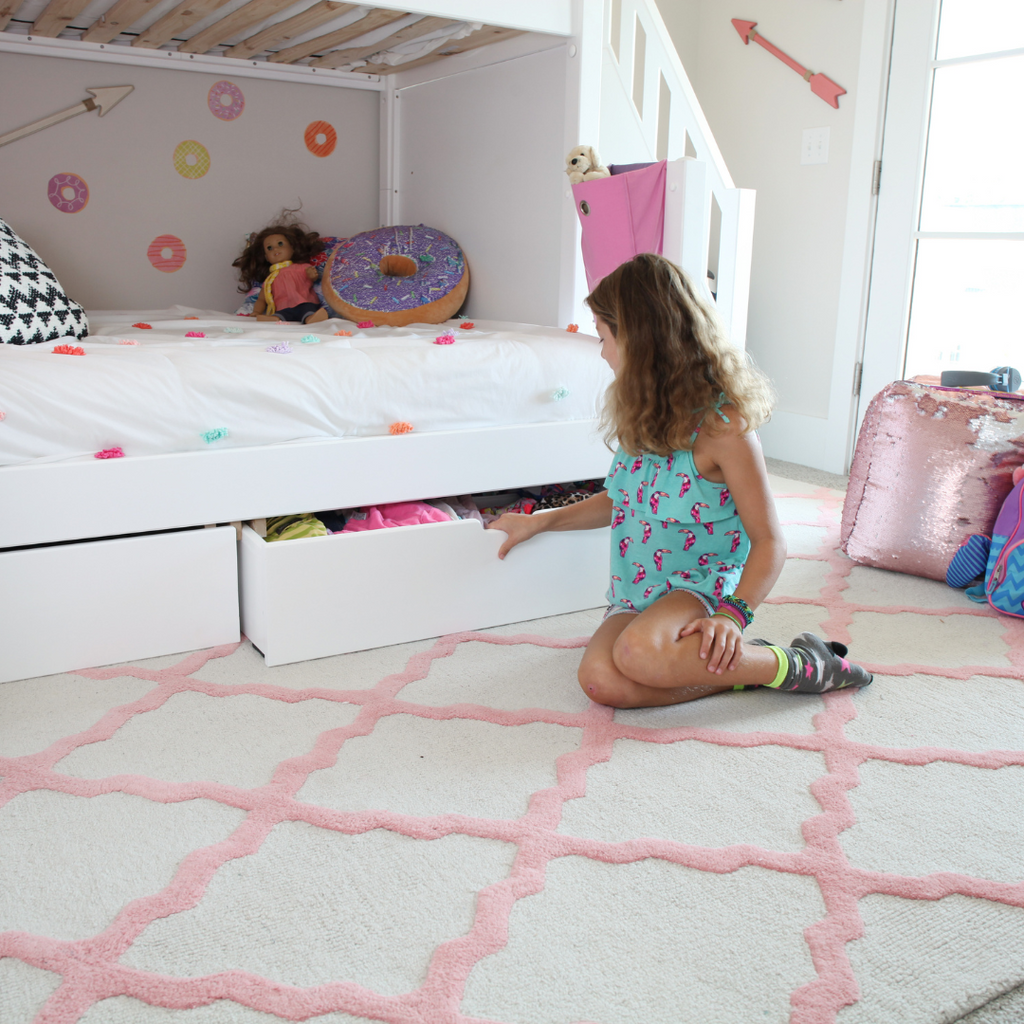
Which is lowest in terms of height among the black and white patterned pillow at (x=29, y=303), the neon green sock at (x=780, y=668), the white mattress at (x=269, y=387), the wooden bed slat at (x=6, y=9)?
the neon green sock at (x=780, y=668)

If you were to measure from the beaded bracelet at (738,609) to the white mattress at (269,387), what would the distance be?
23.9 inches

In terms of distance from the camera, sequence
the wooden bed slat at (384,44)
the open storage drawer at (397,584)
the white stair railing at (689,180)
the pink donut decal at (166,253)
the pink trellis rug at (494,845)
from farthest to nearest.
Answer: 1. the pink donut decal at (166,253)
2. the wooden bed slat at (384,44)
3. the white stair railing at (689,180)
4. the open storage drawer at (397,584)
5. the pink trellis rug at (494,845)

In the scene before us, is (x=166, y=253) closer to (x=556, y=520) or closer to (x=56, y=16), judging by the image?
(x=56, y=16)

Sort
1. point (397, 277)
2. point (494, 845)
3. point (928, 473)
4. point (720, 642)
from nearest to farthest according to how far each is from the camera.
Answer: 1. point (494, 845)
2. point (720, 642)
3. point (928, 473)
4. point (397, 277)

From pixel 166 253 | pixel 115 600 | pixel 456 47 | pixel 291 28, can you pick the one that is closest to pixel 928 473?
pixel 456 47

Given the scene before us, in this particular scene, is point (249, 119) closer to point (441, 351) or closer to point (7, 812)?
point (441, 351)

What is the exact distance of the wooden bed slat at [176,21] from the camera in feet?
6.16

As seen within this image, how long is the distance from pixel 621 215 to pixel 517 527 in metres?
0.68

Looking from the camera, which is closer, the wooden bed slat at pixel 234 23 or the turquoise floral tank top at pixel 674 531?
the turquoise floral tank top at pixel 674 531

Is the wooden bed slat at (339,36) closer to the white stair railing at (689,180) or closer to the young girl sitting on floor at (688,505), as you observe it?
the white stair railing at (689,180)

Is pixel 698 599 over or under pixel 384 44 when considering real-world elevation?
under

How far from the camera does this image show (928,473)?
195cm

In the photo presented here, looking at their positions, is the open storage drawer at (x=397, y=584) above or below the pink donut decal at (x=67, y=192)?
below

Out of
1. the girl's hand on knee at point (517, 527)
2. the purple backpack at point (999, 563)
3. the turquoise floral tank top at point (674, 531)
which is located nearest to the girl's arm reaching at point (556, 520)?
the girl's hand on knee at point (517, 527)
